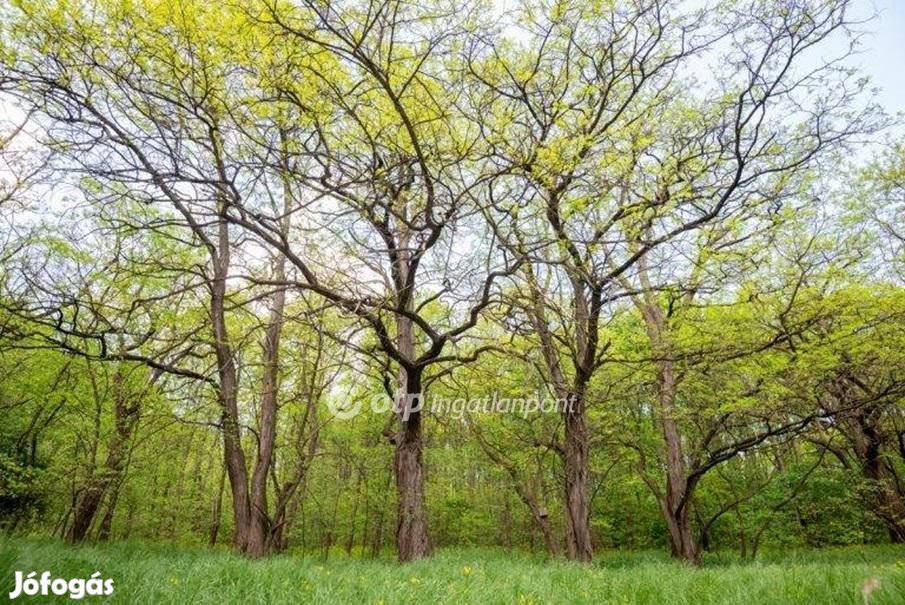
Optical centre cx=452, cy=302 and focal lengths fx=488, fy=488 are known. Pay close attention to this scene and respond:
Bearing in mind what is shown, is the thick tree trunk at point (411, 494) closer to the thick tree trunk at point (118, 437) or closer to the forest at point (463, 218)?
the forest at point (463, 218)

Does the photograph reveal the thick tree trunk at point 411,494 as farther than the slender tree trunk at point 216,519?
No

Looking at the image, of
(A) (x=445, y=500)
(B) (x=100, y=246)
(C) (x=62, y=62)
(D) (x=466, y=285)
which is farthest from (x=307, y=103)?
(A) (x=445, y=500)

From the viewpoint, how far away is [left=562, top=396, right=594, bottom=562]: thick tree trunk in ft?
22.8

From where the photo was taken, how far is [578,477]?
7.08 m

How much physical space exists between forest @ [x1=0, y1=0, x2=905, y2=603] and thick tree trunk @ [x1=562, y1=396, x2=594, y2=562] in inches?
1.9

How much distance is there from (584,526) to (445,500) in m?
18.5

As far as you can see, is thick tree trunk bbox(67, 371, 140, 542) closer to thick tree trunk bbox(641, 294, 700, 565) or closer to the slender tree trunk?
thick tree trunk bbox(641, 294, 700, 565)

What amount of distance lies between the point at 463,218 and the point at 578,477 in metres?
4.22

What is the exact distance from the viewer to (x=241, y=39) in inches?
156

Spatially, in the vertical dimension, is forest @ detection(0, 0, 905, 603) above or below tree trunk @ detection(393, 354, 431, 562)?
above

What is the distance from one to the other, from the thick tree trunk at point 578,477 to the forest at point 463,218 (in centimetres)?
5

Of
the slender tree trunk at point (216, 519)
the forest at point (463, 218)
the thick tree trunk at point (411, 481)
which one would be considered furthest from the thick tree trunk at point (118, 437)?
the slender tree trunk at point (216, 519)

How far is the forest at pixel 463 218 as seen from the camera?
4.13 m

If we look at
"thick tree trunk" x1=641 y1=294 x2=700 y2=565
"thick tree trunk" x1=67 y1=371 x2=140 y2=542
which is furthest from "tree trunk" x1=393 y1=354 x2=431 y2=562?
"thick tree trunk" x1=67 y1=371 x2=140 y2=542
